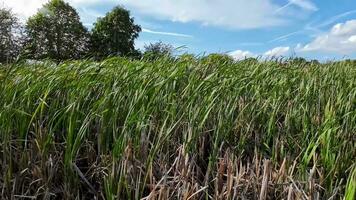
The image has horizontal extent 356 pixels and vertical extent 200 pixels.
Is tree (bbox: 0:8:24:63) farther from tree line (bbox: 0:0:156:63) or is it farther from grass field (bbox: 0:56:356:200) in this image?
tree line (bbox: 0:0:156:63)

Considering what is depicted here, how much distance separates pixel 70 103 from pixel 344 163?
1429 mm

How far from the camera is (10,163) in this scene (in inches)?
86.7

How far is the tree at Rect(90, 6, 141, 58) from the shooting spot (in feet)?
128

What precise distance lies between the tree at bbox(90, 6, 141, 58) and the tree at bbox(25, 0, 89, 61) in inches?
65.2

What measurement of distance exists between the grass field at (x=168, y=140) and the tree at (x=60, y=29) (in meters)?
32.4

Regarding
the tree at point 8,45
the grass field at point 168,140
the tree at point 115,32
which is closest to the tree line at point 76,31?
the tree at point 115,32

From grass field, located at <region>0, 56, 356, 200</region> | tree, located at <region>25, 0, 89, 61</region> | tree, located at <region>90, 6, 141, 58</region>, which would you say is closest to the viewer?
grass field, located at <region>0, 56, 356, 200</region>

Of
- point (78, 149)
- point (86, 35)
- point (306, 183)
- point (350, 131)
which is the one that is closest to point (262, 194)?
point (306, 183)

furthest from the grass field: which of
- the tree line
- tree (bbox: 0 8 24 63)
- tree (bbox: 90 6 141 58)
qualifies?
tree (bbox: 90 6 141 58)

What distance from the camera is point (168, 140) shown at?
7.35ft

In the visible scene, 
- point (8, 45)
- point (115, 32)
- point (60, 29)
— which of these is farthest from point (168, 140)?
point (115, 32)

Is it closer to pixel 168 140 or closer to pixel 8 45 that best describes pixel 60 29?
pixel 8 45

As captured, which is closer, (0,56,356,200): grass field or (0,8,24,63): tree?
(0,56,356,200): grass field

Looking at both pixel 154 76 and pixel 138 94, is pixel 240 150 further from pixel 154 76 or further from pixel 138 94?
pixel 154 76
